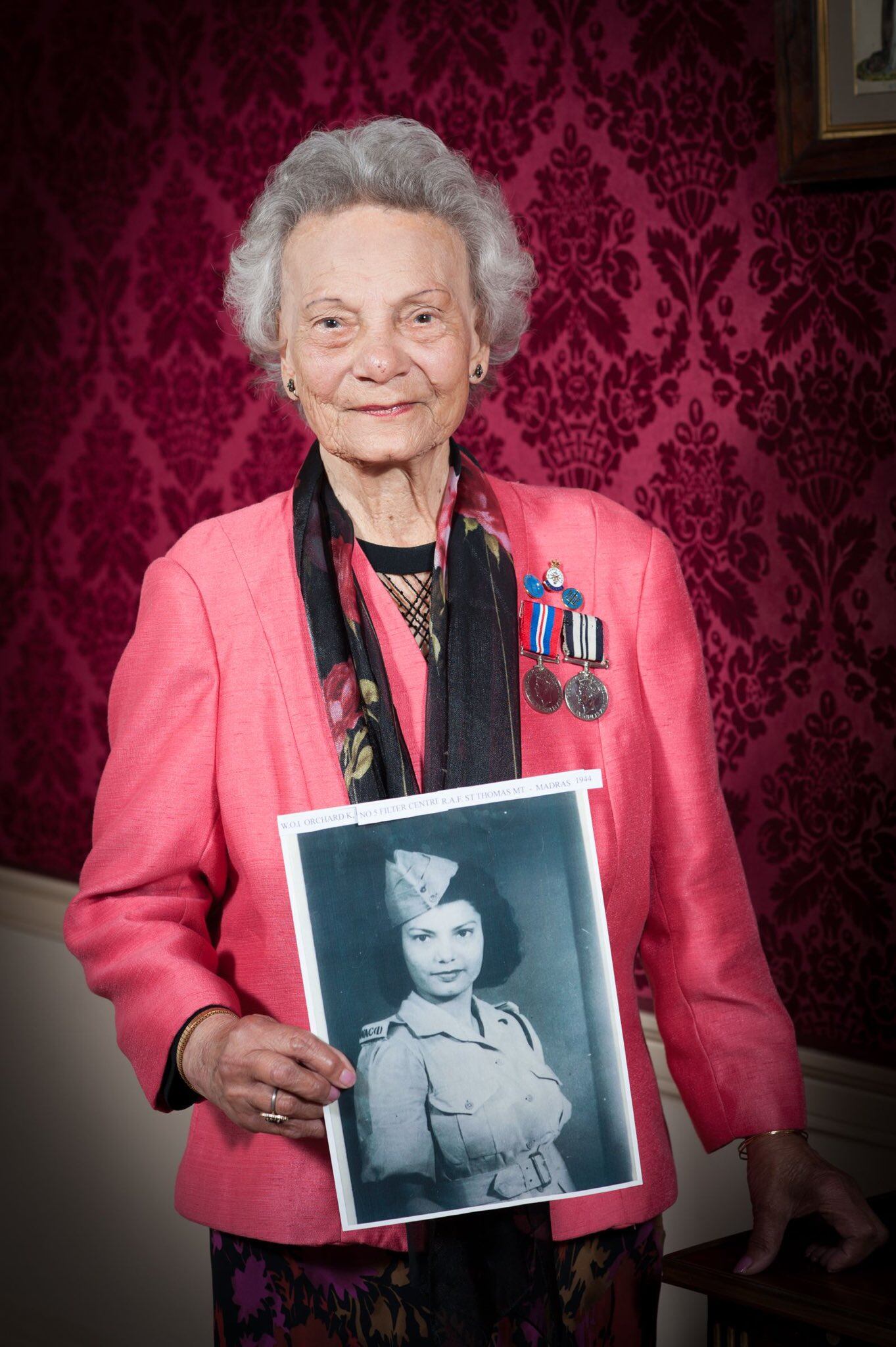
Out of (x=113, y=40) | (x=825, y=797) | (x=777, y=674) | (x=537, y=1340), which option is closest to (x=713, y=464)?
(x=777, y=674)

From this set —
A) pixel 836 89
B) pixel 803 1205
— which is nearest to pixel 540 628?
pixel 803 1205

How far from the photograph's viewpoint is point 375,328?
1.22 metres

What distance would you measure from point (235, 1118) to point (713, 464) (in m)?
1.44

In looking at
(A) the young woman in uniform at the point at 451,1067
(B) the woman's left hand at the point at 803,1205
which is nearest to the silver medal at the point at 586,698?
(A) the young woman in uniform at the point at 451,1067

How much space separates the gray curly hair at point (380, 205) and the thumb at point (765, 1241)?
0.89 m

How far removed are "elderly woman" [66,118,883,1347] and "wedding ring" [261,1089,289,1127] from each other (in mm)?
99

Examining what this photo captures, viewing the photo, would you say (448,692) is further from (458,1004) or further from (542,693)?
(458,1004)

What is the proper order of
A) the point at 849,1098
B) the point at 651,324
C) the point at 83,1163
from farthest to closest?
1. the point at 83,1163
2. the point at 651,324
3. the point at 849,1098

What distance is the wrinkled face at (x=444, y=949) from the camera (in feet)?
3.51

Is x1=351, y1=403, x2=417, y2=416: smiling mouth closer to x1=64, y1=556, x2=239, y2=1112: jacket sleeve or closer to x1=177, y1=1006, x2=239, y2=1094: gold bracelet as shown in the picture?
x1=64, y1=556, x2=239, y2=1112: jacket sleeve

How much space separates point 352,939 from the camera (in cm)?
107

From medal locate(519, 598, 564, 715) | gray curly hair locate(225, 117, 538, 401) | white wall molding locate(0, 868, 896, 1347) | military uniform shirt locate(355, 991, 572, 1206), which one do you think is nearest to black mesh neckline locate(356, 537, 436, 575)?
medal locate(519, 598, 564, 715)

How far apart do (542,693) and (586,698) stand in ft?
0.14

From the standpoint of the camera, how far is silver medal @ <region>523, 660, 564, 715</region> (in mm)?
1255
